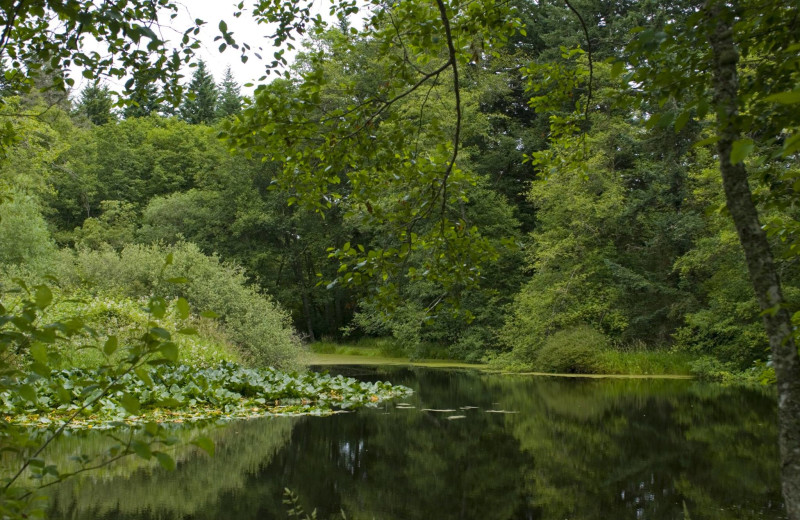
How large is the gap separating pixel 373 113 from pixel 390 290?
110cm

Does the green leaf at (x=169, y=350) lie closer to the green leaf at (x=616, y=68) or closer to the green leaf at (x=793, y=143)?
the green leaf at (x=793, y=143)

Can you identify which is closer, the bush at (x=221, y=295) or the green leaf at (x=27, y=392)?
the green leaf at (x=27, y=392)

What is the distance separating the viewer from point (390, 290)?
4301 millimetres

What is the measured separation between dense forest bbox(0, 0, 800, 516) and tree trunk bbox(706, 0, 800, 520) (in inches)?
0.8

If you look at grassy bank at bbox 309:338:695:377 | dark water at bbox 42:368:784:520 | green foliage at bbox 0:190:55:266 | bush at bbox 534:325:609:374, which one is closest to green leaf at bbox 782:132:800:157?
dark water at bbox 42:368:784:520

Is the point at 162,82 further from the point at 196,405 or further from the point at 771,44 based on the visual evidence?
the point at 196,405

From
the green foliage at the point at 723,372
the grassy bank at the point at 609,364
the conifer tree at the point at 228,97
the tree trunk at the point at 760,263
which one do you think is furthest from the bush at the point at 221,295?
the conifer tree at the point at 228,97

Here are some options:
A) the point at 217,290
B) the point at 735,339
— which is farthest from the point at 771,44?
the point at 735,339

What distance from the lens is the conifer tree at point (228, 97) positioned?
45069 mm

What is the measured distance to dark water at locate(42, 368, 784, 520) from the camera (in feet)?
18.1

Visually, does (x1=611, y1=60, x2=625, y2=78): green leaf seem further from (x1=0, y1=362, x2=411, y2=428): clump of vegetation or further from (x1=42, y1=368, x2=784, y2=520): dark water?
(x1=0, y1=362, x2=411, y2=428): clump of vegetation

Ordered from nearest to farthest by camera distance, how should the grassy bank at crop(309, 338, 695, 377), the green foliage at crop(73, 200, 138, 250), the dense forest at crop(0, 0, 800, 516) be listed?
the dense forest at crop(0, 0, 800, 516), the grassy bank at crop(309, 338, 695, 377), the green foliage at crop(73, 200, 138, 250)

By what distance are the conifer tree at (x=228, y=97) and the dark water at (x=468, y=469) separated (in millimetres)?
36587

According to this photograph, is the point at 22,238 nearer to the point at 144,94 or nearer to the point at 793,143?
the point at 144,94
